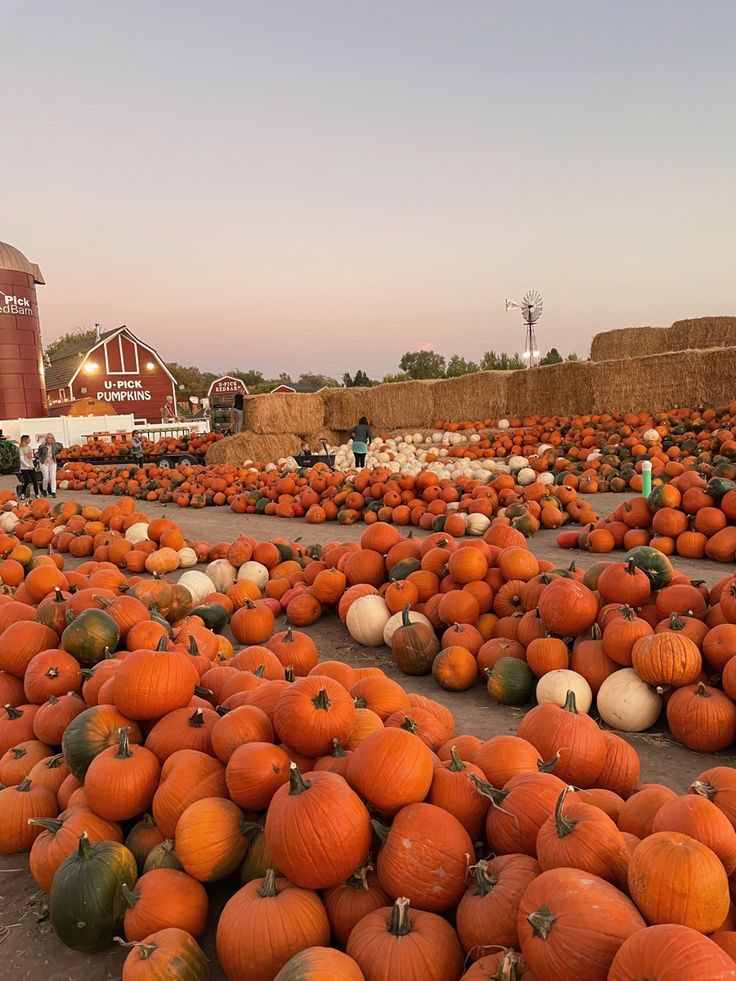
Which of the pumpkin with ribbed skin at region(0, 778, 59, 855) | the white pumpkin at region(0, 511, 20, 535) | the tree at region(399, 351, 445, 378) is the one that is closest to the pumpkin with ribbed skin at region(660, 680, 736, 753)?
the pumpkin with ribbed skin at region(0, 778, 59, 855)

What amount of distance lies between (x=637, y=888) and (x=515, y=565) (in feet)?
10.7

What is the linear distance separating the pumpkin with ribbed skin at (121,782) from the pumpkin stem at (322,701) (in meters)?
0.69

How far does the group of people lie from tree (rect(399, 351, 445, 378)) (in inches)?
1554

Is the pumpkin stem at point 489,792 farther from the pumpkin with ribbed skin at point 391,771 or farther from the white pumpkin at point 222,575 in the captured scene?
the white pumpkin at point 222,575

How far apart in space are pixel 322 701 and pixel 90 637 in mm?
1605

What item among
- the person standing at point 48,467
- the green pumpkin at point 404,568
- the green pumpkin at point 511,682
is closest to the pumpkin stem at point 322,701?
the green pumpkin at point 511,682

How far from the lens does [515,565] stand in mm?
4648

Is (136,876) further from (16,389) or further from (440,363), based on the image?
(440,363)

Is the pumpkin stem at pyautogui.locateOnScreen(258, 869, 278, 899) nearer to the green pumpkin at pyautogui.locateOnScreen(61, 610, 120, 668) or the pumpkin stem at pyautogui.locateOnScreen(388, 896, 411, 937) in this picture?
the pumpkin stem at pyautogui.locateOnScreen(388, 896, 411, 937)

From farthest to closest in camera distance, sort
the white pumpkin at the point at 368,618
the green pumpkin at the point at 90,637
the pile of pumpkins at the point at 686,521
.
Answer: the pile of pumpkins at the point at 686,521, the white pumpkin at the point at 368,618, the green pumpkin at the point at 90,637

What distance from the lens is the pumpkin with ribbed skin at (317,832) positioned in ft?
5.64

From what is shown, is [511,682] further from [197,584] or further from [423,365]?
[423,365]

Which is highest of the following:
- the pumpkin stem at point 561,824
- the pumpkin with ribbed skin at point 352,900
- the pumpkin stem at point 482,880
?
the pumpkin stem at point 561,824

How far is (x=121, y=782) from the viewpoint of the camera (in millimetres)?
2225
